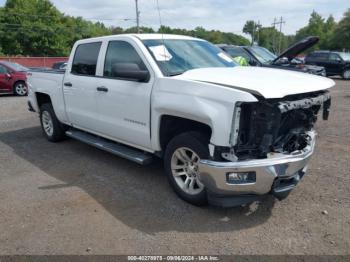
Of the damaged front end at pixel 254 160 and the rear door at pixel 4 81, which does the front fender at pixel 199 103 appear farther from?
the rear door at pixel 4 81

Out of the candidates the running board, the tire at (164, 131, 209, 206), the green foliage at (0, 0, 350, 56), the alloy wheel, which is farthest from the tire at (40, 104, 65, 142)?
the green foliage at (0, 0, 350, 56)

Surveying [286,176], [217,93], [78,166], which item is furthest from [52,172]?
[286,176]

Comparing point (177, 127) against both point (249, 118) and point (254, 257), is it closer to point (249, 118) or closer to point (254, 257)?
point (249, 118)

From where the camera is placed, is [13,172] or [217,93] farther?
[13,172]

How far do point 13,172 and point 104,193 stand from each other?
1.78 m

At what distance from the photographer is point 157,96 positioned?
14.0 feet

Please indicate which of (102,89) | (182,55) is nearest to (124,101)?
(102,89)

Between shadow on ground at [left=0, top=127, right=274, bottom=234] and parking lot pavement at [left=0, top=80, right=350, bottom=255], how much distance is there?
0.01 m

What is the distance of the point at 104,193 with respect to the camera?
463 centimetres

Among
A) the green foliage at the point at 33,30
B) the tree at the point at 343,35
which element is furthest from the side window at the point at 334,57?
the tree at the point at 343,35

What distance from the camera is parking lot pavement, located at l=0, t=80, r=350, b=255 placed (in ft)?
11.2

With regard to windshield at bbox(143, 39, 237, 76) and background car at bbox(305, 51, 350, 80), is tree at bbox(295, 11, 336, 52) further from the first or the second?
windshield at bbox(143, 39, 237, 76)

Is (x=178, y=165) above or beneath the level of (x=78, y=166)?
above

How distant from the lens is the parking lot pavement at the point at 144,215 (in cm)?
341
